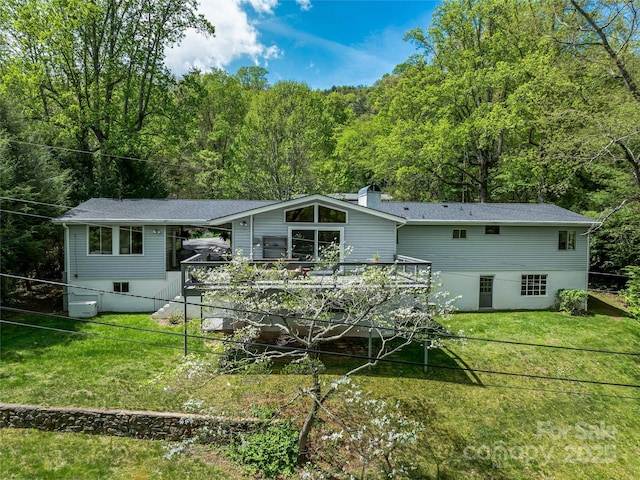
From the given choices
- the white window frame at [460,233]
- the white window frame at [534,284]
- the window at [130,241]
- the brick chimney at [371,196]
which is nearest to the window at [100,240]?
the window at [130,241]

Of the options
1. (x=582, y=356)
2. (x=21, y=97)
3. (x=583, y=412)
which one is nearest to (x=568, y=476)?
(x=583, y=412)

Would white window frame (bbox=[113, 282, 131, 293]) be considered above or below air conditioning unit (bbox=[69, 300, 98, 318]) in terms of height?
above

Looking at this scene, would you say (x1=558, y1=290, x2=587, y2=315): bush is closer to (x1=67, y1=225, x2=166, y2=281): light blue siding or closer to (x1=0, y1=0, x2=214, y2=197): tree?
(x1=67, y1=225, x2=166, y2=281): light blue siding

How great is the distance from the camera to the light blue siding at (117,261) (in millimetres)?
14383

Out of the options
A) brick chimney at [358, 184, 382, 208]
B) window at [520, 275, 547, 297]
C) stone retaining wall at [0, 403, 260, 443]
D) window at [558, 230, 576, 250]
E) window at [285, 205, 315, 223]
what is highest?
brick chimney at [358, 184, 382, 208]

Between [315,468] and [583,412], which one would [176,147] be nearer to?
[315,468]

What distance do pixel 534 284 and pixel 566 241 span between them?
8.52 feet

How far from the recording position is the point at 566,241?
16.9m

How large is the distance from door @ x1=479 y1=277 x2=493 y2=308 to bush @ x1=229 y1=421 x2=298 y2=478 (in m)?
11.8

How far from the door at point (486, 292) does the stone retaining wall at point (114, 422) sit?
12468 mm

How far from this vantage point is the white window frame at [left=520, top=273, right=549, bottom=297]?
660 inches

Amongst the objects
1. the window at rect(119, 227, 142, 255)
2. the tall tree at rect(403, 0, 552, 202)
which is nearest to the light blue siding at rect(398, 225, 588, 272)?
the tall tree at rect(403, 0, 552, 202)

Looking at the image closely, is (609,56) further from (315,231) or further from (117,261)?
(117,261)

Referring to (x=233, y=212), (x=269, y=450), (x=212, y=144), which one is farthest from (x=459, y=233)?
(x=212, y=144)
